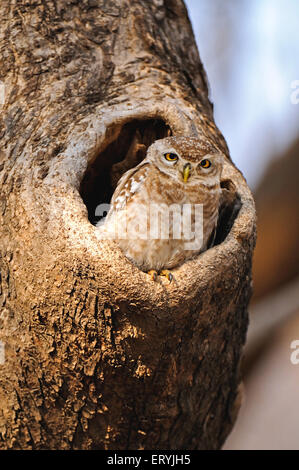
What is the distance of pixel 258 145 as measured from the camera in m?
3.57

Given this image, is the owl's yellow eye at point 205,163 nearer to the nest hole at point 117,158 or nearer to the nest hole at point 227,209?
the nest hole at point 227,209

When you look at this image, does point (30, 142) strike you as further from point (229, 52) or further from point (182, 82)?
point (229, 52)

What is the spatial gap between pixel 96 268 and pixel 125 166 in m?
0.90

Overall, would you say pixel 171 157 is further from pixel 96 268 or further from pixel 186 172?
pixel 96 268

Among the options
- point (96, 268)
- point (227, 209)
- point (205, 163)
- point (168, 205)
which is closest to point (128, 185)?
point (168, 205)

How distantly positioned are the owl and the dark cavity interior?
10 cm

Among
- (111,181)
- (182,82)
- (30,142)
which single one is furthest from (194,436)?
(182,82)

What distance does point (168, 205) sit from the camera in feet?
7.70

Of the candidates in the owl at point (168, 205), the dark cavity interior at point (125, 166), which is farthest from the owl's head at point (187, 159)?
the dark cavity interior at point (125, 166)

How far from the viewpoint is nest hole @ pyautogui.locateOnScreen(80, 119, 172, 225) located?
247 centimetres

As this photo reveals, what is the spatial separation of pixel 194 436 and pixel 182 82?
178cm

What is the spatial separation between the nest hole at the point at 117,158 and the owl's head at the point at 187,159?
0.17m

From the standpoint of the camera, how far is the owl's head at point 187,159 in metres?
2.31

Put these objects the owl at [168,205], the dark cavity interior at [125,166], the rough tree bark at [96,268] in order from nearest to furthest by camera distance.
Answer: the rough tree bark at [96,268] → the owl at [168,205] → the dark cavity interior at [125,166]
